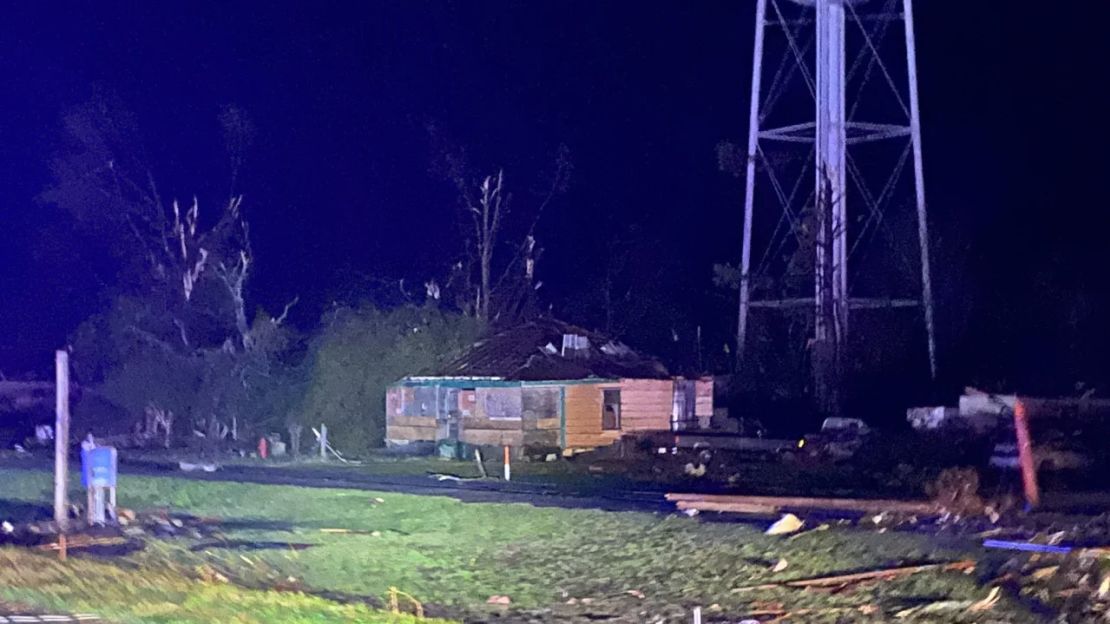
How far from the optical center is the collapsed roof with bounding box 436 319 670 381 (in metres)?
38.8

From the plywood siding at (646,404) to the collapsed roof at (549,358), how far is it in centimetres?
29

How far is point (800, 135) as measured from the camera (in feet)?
131

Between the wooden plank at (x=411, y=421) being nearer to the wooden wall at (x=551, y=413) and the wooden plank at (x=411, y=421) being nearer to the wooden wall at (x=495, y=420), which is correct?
the wooden wall at (x=551, y=413)

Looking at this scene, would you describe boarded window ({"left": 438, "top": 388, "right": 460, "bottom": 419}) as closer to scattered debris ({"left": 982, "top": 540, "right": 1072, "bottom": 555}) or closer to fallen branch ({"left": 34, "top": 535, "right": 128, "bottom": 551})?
fallen branch ({"left": 34, "top": 535, "right": 128, "bottom": 551})

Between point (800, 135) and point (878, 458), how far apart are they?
12.5 m

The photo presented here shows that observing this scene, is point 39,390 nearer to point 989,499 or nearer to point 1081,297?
point 1081,297

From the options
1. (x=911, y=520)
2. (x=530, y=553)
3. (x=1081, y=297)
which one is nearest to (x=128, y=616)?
(x=530, y=553)

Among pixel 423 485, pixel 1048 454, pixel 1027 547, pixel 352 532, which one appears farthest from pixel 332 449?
pixel 1027 547

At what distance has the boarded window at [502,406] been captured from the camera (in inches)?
1524

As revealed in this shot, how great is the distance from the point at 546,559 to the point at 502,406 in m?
20.6

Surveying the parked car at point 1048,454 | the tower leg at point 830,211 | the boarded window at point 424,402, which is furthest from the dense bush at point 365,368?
the parked car at point 1048,454

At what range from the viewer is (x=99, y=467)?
21.4 m

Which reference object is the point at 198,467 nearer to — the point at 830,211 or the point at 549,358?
the point at 549,358

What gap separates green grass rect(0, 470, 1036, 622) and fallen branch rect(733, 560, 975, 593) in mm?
249
